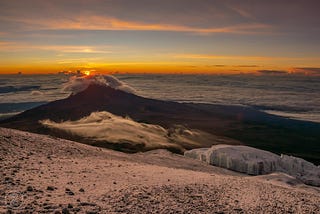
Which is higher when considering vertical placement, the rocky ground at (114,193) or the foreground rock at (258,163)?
the rocky ground at (114,193)

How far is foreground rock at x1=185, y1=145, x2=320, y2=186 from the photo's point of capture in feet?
320

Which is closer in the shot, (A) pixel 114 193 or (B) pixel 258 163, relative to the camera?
(A) pixel 114 193

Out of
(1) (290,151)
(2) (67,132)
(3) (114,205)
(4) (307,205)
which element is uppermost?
(3) (114,205)

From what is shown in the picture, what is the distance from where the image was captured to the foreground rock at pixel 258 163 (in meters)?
97.4

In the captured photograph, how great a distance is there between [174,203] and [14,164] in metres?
14.3

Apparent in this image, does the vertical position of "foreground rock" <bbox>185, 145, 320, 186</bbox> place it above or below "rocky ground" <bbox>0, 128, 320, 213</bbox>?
below

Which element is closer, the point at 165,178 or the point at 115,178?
the point at 115,178

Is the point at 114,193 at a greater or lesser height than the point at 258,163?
Result: greater

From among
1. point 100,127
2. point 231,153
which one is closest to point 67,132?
point 100,127

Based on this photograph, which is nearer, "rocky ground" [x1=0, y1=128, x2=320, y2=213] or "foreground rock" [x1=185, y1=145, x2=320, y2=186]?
"rocky ground" [x1=0, y1=128, x2=320, y2=213]

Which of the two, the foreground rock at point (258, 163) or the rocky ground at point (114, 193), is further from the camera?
the foreground rock at point (258, 163)

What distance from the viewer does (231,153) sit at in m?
106

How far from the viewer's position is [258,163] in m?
99.2

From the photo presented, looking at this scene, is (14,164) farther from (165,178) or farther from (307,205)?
(307,205)
